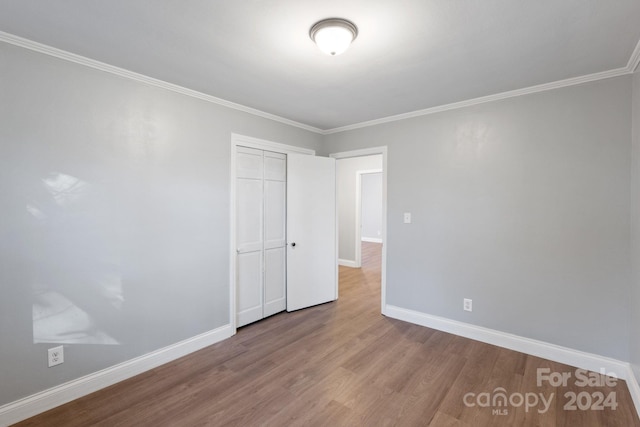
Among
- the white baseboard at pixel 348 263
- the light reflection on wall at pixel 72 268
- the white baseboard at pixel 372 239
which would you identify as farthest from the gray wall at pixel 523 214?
the white baseboard at pixel 372 239

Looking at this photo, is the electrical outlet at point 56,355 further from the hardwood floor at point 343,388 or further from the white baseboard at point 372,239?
the white baseboard at point 372,239

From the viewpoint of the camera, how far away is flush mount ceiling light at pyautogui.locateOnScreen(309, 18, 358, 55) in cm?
169

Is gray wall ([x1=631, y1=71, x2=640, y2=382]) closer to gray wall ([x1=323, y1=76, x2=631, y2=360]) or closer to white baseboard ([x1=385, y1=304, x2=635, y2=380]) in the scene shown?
gray wall ([x1=323, y1=76, x2=631, y2=360])

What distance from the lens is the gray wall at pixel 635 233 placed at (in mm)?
2070

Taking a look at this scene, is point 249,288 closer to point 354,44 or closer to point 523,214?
point 354,44

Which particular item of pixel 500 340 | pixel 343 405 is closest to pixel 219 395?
pixel 343 405

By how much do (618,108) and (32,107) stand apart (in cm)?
442

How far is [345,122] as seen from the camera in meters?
3.83

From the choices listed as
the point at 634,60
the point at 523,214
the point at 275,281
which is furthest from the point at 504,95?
the point at 275,281

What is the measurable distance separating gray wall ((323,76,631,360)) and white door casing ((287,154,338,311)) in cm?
91

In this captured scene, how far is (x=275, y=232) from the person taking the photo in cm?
369

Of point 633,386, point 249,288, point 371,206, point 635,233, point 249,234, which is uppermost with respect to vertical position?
point 371,206

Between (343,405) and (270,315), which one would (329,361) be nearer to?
(343,405)

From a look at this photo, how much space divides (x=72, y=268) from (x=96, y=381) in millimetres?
902
